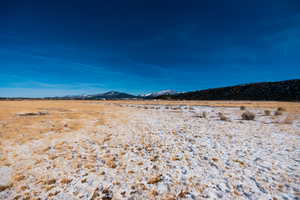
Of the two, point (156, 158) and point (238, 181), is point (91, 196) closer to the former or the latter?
point (156, 158)

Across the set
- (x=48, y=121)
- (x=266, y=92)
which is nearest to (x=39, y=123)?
(x=48, y=121)

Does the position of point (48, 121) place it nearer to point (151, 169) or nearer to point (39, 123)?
point (39, 123)

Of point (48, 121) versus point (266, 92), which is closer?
point (48, 121)

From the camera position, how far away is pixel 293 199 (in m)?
3.54

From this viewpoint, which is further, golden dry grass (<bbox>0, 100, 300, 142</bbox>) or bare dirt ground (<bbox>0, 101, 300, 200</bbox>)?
golden dry grass (<bbox>0, 100, 300, 142</bbox>)

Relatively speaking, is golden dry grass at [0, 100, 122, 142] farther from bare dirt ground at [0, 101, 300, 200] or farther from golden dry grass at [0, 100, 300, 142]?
bare dirt ground at [0, 101, 300, 200]

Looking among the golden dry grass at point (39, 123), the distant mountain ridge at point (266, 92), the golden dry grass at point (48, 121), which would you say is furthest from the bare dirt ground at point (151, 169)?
the distant mountain ridge at point (266, 92)

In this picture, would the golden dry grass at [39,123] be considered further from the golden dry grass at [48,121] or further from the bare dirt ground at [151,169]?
the bare dirt ground at [151,169]

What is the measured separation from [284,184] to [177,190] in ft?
11.0

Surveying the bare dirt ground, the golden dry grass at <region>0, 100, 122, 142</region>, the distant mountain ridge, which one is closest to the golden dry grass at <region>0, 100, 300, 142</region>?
the golden dry grass at <region>0, 100, 122, 142</region>

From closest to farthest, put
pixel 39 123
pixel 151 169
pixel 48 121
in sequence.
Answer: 1. pixel 151 169
2. pixel 39 123
3. pixel 48 121

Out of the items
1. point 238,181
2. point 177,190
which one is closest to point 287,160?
point 238,181

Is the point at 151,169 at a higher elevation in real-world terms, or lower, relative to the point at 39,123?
lower

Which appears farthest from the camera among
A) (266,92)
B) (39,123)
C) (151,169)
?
(266,92)
